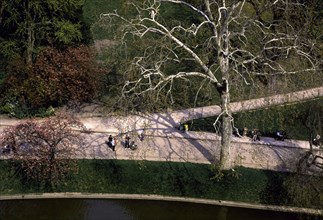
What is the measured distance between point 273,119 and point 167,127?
8359mm

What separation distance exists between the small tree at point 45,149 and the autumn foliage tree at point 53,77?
237 inches

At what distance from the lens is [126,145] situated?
112 feet

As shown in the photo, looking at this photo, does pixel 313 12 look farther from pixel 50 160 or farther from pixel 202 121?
pixel 50 160

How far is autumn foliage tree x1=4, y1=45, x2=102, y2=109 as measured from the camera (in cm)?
3691

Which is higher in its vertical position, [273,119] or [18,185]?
[273,119]

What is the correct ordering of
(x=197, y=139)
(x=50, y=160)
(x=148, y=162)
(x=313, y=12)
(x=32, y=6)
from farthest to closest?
1. (x=313, y=12)
2. (x=32, y=6)
3. (x=197, y=139)
4. (x=148, y=162)
5. (x=50, y=160)

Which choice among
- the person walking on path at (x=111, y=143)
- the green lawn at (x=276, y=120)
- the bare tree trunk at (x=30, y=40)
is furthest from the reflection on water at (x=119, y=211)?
the bare tree trunk at (x=30, y=40)

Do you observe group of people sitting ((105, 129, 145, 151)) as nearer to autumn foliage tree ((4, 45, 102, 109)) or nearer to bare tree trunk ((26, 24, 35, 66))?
autumn foliage tree ((4, 45, 102, 109))

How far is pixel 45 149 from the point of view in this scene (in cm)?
3080

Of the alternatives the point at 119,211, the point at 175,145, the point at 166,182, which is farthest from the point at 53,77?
the point at 166,182

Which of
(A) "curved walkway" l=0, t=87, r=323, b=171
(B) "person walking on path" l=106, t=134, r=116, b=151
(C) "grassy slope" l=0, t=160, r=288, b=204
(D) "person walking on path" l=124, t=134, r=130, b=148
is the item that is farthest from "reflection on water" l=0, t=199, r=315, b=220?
(D) "person walking on path" l=124, t=134, r=130, b=148

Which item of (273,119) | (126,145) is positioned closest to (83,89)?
(126,145)

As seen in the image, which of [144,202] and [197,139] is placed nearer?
[144,202]

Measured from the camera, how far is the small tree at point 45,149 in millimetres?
30422
